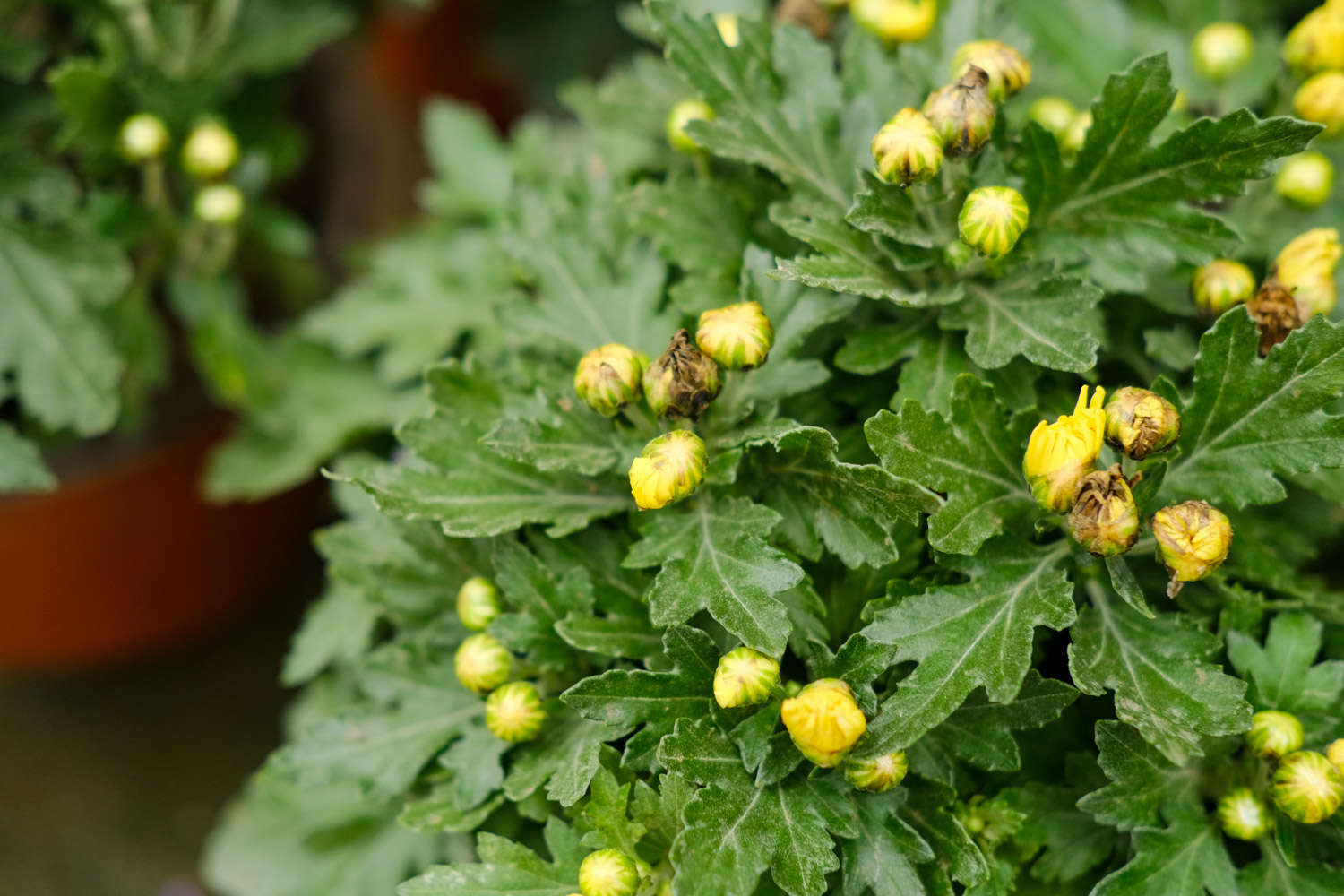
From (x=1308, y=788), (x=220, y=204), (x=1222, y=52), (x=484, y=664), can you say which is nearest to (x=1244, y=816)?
(x=1308, y=788)

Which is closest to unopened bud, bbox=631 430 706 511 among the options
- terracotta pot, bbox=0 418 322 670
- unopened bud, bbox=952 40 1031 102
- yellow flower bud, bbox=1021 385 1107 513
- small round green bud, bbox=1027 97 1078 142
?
yellow flower bud, bbox=1021 385 1107 513

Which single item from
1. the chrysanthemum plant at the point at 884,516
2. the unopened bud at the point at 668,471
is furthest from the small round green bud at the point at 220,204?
the unopened bud at the point at 668,471

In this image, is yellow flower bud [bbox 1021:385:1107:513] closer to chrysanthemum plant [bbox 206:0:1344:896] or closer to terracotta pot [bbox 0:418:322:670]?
chrysanthemum plant [bbox 206:0:1344:896]

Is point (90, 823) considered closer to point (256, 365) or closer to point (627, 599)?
point (256, 365)

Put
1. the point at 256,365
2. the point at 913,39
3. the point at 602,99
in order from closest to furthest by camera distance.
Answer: the point at 913,39 < the point at 602,99 < the point at 256,365

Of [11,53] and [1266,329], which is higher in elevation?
[11,53]

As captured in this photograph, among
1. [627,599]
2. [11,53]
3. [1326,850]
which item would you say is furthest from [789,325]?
[11,53]

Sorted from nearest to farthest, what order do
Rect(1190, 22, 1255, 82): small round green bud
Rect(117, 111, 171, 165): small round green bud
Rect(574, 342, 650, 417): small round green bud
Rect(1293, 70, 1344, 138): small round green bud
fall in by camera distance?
Rect(574, 342, 650, 417): small round green bud → Rect(1293, 70, 1344, 138): small round green bud → Rect(1190, 22, 1255, 82): small round green bud → Rect(117, 111, 171, 165): small round green bud
